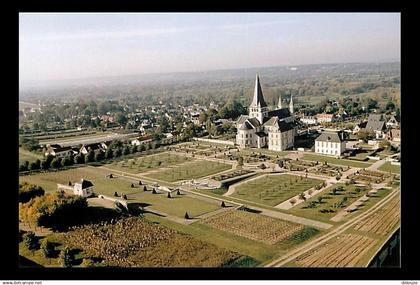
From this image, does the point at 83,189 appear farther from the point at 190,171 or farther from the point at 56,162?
the point at 190,171

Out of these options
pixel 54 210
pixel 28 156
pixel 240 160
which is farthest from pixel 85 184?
pixel 240 160

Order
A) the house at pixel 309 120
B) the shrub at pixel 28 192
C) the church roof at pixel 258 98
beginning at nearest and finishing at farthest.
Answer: the shrub at pixel 28 192 → the church roof at pixel 258 98 → the house at pixel 309 120

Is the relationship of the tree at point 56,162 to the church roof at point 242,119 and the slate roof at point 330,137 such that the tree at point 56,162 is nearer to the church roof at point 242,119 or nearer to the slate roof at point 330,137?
the church roof at point 242,119

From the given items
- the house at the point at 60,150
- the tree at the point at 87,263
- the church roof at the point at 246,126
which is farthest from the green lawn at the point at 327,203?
the house at the point at 60,150

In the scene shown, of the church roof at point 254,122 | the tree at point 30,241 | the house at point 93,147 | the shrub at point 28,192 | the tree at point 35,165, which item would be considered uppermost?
the church roof at point 254,122

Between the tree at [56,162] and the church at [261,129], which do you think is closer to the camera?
the tree at [56,162]
